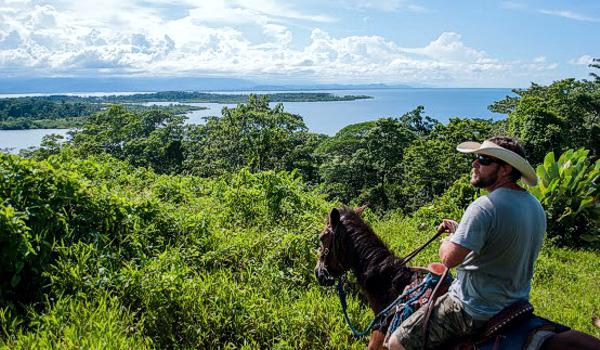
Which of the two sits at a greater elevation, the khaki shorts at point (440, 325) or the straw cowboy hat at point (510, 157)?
the straw cowboy hat at point (510, 157)

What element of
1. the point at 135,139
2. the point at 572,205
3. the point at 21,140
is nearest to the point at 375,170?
the point at 135,139

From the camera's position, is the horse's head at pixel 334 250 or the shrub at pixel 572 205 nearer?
the horse's head at pixel 334 250

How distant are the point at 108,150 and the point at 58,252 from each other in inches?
1548

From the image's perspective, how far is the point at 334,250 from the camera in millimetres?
3961

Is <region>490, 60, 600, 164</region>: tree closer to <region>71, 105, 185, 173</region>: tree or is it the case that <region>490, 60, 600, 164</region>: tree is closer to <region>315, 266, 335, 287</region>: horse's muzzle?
<region>315, 266, 335, 287</region>: horse's muzzle

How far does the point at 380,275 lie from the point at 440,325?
2.44 feet

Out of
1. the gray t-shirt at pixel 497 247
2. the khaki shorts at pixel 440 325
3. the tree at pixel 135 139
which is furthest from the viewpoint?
the tree at pixel 135 139

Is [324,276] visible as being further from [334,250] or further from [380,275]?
[380,275]

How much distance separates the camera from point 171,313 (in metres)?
4.70

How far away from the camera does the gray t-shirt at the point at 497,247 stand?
104 inches

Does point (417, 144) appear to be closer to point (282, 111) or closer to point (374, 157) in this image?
point (374, 157)

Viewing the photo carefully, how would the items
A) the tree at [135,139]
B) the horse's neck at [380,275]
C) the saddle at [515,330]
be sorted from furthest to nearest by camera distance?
the tree at [135,139] → the horse's neck at [380,275] → the saddle at [515,330]

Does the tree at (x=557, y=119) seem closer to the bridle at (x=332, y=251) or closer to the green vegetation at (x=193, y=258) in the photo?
the green vegetation at (x=193, y=258)

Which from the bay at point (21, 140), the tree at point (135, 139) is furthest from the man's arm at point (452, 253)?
the tree at point (135, 139)
